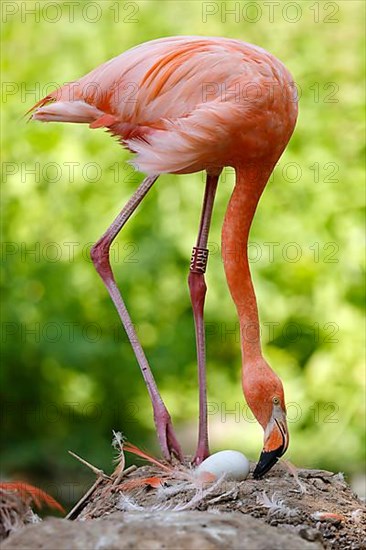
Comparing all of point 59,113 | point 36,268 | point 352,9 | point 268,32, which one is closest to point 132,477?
point 59,113

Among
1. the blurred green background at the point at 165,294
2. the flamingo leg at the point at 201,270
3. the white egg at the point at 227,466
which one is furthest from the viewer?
the blurred green background at the point at 165,294

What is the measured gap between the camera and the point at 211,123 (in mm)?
4508

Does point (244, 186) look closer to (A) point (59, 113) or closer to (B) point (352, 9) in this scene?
(A) point (59, 113)

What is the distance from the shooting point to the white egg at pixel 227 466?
430 centimetres

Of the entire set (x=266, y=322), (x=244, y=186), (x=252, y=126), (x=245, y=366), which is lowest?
(x=266, y=322)

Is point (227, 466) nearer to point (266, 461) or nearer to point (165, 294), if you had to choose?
point (266, 461)

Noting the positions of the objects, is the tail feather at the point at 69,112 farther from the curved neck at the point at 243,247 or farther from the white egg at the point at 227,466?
the white egg at the point at 227,466

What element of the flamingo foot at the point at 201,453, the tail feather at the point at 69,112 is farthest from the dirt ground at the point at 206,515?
the tail feather at the point at 69,112

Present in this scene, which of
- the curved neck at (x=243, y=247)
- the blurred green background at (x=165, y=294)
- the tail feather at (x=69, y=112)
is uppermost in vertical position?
the tail feather at (x=69, y=112)

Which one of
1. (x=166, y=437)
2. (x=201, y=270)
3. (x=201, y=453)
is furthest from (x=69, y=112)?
(x=201, y=453)

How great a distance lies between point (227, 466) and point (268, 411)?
0.34 metres

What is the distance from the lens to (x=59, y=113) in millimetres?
4906

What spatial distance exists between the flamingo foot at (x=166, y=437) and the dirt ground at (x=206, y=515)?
0.15m

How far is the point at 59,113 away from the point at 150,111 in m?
0.49
